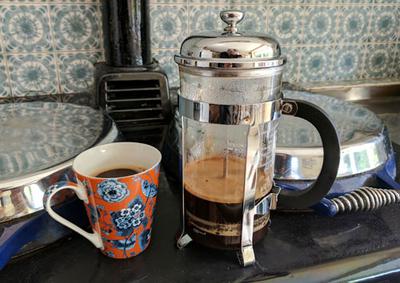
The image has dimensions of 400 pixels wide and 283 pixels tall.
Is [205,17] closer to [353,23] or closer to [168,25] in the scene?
[168,25]

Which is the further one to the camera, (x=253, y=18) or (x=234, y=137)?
(x=253, y=18)

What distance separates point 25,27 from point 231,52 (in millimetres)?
629

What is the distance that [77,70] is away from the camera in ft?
2.79

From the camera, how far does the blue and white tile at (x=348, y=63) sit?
1.03m

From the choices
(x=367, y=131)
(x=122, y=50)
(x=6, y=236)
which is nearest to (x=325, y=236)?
(x=367, y=131)

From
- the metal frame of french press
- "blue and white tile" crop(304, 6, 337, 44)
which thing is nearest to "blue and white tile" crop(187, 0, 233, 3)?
"blue and white tile" crop(304, 6, 337, 44)

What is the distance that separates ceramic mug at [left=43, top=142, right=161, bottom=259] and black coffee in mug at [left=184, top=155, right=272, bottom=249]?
46 millimetres

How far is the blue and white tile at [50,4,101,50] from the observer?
793 mm

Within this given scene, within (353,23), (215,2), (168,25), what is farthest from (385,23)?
(168,25)

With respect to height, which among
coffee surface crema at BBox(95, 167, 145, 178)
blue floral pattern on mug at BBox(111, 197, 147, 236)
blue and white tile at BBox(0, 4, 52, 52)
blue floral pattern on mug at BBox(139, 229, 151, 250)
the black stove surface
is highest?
blue and white tile at BBox(0, 4, 52, 52)

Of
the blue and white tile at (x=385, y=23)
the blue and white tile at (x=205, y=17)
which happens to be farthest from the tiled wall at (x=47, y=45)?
the blue and white tile at (x=385, y=23)

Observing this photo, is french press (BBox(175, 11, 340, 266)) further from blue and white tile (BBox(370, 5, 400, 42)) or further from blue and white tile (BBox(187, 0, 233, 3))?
blue and white tile (BBox(370, 5, 400, 42))

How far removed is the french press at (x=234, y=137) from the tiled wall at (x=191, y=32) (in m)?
0.52

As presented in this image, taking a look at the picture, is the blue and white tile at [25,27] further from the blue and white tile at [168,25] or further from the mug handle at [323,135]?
the mug handle at [323,135]
